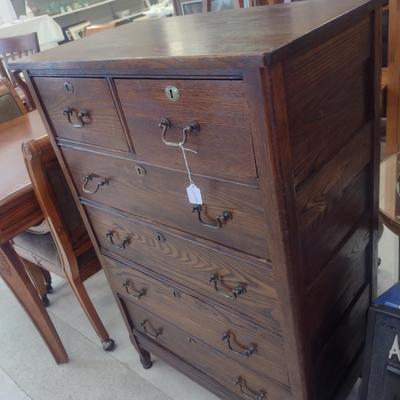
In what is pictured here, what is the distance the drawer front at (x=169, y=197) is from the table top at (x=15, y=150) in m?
0.29

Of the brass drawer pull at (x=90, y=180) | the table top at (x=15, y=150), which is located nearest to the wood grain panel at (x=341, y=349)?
the brass drawer pull at (x=90, y=180)

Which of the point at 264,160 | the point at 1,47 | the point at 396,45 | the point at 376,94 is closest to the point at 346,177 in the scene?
the point at 376,94

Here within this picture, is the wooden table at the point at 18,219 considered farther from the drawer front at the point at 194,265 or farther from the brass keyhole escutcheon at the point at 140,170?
the brass keyhole escutcheon at the point at 140,170

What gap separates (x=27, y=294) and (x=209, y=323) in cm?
72

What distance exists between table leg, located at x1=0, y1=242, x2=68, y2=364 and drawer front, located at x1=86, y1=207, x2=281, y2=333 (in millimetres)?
370

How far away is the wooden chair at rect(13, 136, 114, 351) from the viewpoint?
1.16 metres

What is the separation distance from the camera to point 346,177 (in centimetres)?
83

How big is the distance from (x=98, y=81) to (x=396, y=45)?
1153mm

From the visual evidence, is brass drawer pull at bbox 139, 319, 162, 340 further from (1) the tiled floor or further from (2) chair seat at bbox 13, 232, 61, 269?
(2) chair seat at bbox 13, 232, 61, 269

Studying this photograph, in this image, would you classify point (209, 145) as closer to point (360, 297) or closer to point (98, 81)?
point (98, 81)

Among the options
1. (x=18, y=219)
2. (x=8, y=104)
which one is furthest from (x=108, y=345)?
(x=8, y=104)

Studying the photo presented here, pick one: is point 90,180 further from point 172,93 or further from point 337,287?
point 337,287

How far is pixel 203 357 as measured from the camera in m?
1.12

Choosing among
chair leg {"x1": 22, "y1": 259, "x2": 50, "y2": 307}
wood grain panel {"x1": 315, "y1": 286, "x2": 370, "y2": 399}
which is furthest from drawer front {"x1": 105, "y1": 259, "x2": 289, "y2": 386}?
chair leg {"x1": 22, "y1": 259, "x2": 50, "y2": 307}
